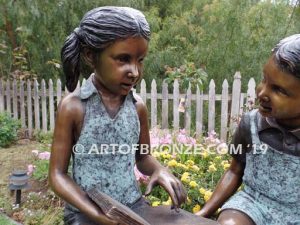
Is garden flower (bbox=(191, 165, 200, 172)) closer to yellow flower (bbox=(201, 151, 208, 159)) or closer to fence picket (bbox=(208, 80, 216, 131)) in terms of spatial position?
yellow flower (bbox=(201, 151, 208, 159))

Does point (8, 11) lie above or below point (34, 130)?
above

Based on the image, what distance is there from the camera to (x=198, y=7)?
8.14m

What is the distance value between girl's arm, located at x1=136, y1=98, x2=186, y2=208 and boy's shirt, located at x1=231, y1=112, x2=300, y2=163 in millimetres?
371

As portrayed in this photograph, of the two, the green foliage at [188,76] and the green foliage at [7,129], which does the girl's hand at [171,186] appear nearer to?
the green foliage at [188,76]

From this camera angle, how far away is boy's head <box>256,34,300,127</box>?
1369 millimetres

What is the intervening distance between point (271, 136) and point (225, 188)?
33cm

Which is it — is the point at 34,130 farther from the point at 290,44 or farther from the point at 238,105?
the point at 290,44

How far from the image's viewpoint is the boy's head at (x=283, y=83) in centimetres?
137

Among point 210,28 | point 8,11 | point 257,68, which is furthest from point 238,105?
point 8,11

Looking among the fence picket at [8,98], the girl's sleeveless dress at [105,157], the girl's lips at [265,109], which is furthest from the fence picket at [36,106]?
the girl's lips at [265,109]

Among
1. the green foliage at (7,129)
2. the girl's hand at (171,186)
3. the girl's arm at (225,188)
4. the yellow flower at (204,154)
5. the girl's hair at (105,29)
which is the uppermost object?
the girl's hair at (105,29)

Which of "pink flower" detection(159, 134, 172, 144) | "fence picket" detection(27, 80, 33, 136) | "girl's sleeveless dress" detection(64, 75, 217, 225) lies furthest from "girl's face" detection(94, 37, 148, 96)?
"fence picket" detection(27, 80, 33, 136)

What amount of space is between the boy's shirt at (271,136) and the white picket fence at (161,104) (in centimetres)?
333

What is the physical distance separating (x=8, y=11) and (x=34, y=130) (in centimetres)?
223
